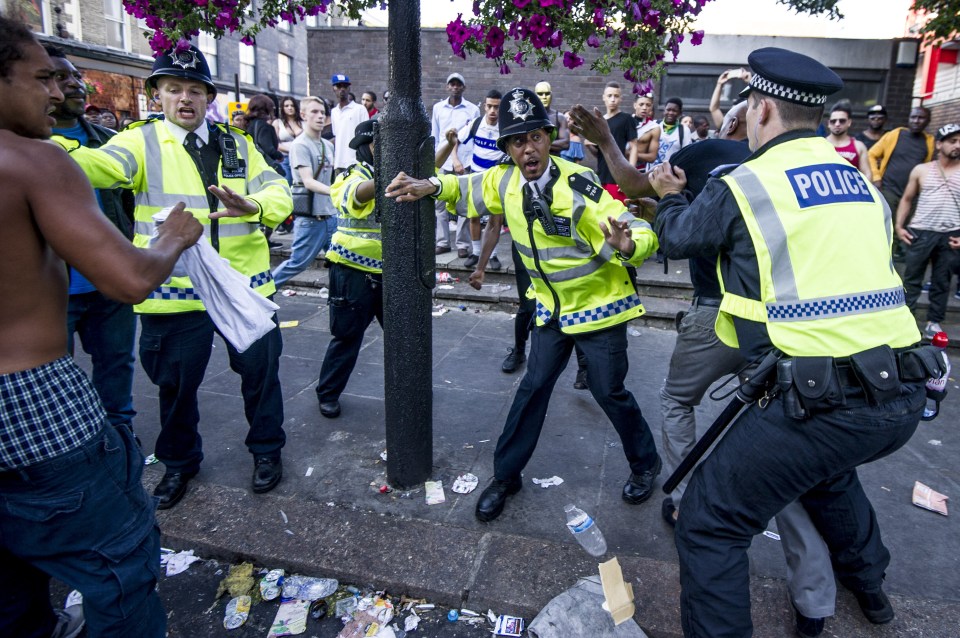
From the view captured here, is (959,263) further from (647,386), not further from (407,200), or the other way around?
(407,200)

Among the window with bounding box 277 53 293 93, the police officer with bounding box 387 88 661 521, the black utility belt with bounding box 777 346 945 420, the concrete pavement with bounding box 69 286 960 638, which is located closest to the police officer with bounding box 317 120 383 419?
the concrete pavement with bounding box 69 286 960 638

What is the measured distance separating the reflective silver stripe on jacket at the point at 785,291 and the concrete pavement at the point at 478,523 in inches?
53.1

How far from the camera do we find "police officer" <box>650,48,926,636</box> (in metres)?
1.92

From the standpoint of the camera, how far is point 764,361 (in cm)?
204

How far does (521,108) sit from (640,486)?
2.02 metres

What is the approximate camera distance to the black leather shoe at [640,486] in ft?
10.9

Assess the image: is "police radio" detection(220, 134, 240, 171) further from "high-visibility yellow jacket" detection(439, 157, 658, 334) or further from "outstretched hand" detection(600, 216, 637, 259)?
"outstretched hand" detection(600, 216, 637, 259)

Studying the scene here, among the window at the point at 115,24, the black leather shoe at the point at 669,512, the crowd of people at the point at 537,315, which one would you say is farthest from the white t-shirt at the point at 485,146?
the window at the point at 115,24

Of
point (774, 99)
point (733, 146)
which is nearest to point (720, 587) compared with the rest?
point (774, 99)

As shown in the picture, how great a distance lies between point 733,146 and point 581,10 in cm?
95

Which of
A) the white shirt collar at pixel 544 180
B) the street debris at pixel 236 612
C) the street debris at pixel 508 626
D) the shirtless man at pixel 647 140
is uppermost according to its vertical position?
the shirtless man at pixel 647 140

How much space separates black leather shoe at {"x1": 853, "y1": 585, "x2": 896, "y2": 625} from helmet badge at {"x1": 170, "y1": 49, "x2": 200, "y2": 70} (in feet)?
12.2

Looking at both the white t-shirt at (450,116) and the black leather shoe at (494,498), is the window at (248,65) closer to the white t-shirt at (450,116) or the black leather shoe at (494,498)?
the white t-shirt at (450,116)

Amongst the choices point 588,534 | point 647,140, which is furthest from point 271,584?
point 647,140
